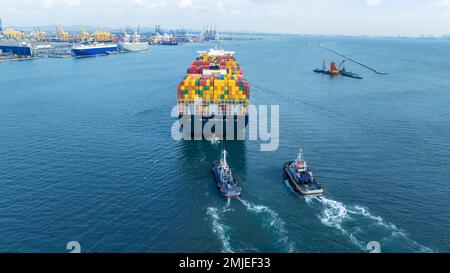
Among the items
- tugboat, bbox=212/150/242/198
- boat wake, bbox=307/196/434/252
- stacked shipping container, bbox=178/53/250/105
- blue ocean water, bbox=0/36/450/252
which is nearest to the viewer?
boat wake, bbox=307/196/434/252

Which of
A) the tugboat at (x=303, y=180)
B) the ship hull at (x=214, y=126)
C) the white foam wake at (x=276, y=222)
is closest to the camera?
the white foam wake at (x=276, y=222)

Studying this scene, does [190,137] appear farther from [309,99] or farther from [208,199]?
[309,99]

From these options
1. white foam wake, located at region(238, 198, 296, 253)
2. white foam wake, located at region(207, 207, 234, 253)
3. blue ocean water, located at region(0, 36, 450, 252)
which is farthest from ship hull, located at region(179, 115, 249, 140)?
white foam wake, located at region(207, 207, 234, 253)

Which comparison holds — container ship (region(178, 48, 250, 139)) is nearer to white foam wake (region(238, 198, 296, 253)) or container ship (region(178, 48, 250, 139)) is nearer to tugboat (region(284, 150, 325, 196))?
tugboat (region(284, 150, 325, 196))

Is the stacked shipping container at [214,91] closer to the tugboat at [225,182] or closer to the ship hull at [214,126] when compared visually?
the ship hull at [214,126]

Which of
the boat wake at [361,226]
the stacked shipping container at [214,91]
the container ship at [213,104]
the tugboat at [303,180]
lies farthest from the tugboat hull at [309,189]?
the stacked shipping container at [214,91]

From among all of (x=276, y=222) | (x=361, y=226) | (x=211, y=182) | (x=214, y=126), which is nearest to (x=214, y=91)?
(x=214, y=126)

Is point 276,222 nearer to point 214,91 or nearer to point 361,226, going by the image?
point 361,226
